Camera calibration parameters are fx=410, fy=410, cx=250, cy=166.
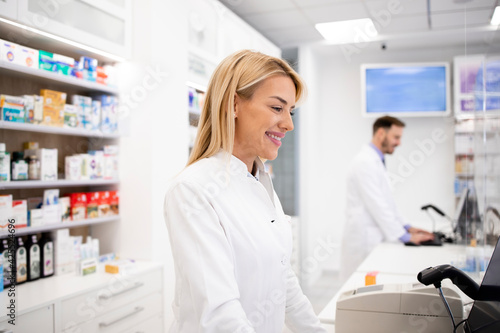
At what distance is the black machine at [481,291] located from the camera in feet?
3.36

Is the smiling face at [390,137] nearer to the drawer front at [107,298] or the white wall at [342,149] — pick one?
the white wall at [342,149]

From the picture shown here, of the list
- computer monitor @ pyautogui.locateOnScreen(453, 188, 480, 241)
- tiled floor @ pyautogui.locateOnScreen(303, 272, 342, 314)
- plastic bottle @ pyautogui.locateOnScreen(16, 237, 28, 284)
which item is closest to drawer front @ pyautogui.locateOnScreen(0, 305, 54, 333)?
plastic bottle @ pyautogui.locateOnScreen(16, 237, 28, 284)

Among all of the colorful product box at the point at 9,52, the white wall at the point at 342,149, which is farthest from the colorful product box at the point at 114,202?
the white wall at the point at 342,149

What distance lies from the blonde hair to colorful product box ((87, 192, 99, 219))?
1.66 meters

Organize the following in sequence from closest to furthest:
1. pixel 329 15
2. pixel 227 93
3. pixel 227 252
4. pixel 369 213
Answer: pixel 227 252
pixel 227 93
pixel 329 15
pixel 369 213

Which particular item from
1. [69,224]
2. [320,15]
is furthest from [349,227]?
[69,224]

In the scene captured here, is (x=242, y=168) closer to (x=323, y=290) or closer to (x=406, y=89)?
(x=323, y=290)

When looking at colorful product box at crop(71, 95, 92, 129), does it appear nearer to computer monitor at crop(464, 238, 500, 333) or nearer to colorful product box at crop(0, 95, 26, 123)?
colorful product box at crop(0, 95, 26, 123)

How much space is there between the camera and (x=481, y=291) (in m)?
1.12

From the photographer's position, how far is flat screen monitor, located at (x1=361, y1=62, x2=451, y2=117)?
5199 millimetres

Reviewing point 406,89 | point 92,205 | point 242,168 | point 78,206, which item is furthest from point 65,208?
point 406,89

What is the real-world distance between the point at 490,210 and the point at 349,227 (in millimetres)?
1746

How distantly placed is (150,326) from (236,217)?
1820 millimetres

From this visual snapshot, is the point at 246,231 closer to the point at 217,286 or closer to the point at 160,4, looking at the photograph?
the point at 217,286
